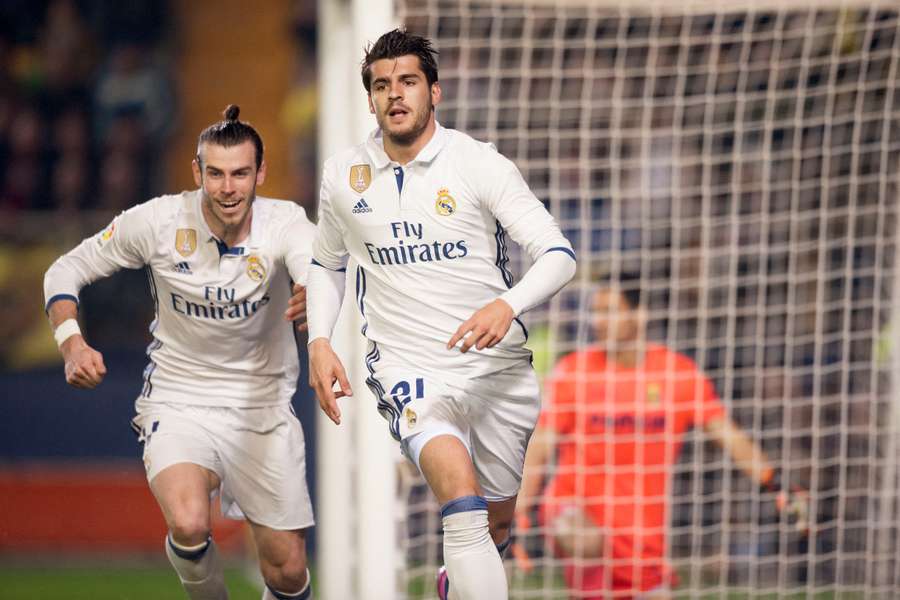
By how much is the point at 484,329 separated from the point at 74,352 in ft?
4.40

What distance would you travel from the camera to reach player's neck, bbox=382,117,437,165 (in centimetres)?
377

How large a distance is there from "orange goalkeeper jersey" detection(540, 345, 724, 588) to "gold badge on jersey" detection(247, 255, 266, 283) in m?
1.78

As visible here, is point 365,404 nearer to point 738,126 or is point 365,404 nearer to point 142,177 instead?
point 738,126

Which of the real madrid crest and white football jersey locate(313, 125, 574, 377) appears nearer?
white football jersey locate(313, 125, 574, 377)

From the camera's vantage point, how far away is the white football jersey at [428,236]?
3727 millimetres

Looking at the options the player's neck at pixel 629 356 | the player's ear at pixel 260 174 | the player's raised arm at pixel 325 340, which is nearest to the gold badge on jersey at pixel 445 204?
the player's raised arm at pixel 325 340

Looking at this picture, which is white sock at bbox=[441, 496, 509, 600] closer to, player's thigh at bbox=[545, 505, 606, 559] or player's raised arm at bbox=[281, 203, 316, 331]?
player's raised arm at bbox=[281, 203, 316, 331]

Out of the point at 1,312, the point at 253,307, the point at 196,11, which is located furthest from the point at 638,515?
the point at 196,11

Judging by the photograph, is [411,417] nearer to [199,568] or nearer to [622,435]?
[199,568]

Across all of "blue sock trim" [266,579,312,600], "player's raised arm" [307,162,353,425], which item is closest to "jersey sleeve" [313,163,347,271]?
"player's raised arm" [307,162,353,425]

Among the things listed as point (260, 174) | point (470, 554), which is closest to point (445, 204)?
point (260, 174)

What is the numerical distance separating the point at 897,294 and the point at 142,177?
6.29 meters

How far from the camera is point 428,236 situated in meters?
3.74

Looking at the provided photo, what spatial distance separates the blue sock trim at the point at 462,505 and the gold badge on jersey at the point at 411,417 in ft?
0.93
